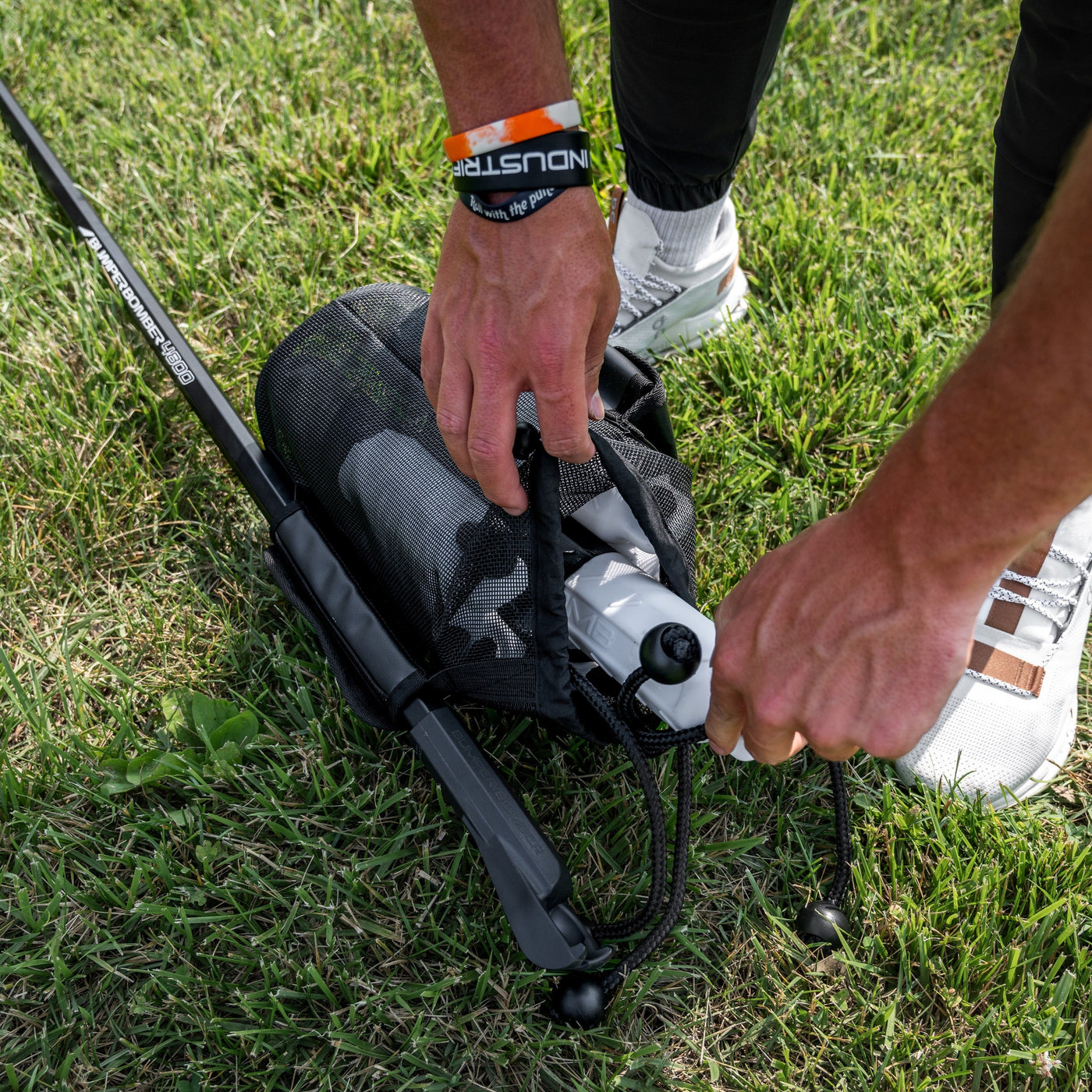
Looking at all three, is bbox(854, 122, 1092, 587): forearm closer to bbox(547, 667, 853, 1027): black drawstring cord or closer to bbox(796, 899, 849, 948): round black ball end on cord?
bbox(547, 667, 853, 1027): black drawstring cord

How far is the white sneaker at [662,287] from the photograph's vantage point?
1.81m

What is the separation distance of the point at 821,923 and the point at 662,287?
1207 millimetres

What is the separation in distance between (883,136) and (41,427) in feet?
7.00

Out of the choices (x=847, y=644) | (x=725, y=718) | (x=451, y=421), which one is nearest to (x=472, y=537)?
(x=451, y=421)

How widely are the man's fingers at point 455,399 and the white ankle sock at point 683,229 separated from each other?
86cm

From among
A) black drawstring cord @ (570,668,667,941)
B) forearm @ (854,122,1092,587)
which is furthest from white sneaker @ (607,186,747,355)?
forearm @ (854,122,1092,587)

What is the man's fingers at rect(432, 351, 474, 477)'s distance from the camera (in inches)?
41.2

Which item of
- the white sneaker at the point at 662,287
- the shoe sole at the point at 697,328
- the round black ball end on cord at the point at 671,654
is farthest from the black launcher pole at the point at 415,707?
the shoe sole at the point at 697,328

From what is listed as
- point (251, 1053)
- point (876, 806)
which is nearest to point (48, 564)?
point (251, 1053)

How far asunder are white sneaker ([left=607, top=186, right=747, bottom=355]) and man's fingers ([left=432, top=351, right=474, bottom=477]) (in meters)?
0.80

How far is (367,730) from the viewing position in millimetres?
1439

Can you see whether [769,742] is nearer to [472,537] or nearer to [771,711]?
[771,711]

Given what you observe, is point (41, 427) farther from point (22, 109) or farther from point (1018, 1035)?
point (1018, 1035)

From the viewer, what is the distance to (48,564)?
5.39 feet
